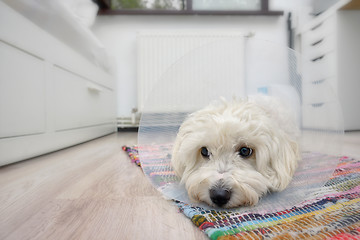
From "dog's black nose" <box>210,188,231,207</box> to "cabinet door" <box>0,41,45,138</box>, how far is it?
1.04 meters

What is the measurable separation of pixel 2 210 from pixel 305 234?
734 mm

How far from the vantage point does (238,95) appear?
0.97 meters

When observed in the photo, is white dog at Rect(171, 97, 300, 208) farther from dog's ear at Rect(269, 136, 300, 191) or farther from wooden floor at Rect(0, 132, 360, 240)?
wooden floor at Rect(0, 132, 360, 240)

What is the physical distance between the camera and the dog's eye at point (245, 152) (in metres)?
0.77

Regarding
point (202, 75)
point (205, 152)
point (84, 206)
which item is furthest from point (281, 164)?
point (84, 206)

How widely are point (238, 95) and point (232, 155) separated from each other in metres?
0.29

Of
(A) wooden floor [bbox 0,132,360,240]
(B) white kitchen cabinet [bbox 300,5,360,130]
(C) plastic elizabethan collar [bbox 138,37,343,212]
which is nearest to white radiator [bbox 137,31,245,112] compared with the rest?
(C) plastic elizabethan collar [bbox 138,37,343,212]

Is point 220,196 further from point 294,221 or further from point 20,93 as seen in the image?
point 20,93

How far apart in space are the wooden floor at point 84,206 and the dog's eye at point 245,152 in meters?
0.25

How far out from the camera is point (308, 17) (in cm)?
313

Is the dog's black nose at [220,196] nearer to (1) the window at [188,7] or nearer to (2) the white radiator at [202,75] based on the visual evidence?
(2) the white radiator at [202,75]

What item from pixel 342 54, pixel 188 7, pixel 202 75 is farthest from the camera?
pixel 188 7

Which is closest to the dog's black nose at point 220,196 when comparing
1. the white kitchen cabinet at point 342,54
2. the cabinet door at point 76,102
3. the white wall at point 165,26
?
the cabinet door at point 76,102

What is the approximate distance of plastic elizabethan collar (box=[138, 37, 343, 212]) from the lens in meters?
0.80
